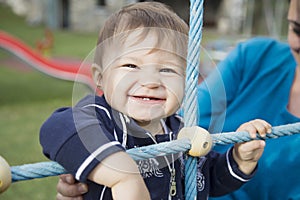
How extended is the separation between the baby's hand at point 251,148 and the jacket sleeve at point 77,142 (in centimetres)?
28

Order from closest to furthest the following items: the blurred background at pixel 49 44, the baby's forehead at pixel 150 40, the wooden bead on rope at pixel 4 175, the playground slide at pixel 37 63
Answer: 1. the wooden bead on rope at pixel 4 175
2. the baby's forehead at pixel 150 40
3. the blurred background at pixel 49 44
4. the playground slide at pixel 37 63

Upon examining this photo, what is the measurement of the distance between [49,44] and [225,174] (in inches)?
260

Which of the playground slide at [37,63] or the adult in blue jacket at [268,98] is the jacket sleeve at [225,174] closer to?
the adult in blue jacket at [268,98]

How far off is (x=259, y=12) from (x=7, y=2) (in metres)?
6.42

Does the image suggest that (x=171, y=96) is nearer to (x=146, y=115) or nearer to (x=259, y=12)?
(x=146, y=115)

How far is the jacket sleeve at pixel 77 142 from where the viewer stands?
23.1 inches

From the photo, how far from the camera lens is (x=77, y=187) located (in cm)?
68

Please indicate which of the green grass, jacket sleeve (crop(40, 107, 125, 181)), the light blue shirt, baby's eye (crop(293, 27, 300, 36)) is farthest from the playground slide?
jacket sleeve (crop(40, 107, 125, 181))

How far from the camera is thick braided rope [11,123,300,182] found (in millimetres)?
559

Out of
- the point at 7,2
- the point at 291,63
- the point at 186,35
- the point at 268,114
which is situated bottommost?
the point at 7,2

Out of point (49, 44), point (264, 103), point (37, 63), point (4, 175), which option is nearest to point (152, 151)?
point (4, 175)

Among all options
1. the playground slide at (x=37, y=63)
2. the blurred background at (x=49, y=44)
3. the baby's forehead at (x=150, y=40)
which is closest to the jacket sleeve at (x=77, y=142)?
the baby's forehead at (x=150, y=40)

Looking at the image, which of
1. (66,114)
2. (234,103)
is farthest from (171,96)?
(234,103)

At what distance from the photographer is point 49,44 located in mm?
7184
